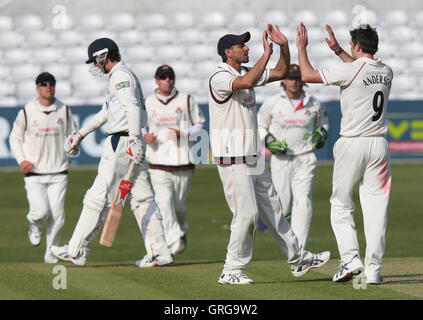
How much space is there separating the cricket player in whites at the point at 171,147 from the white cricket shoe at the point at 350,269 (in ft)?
13.9

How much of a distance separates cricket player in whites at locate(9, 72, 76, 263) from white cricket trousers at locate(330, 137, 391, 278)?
4621 millimetres

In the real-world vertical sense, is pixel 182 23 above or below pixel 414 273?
above

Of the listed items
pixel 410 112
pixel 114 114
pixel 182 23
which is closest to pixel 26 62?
pixel 182 23

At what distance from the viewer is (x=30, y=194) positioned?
12.0 m

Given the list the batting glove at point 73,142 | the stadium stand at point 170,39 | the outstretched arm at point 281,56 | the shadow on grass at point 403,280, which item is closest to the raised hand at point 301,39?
the outstretched arm at point 281,56

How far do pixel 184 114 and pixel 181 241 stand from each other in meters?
1.80

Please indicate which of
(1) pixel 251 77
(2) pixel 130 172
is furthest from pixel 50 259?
(1) pixel 251 77

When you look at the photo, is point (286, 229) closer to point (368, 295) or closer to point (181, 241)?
point (368, 295)

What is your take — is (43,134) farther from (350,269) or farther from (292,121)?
(350,269)

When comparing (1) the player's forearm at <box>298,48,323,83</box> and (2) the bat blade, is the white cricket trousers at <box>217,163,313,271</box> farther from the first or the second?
(2) the bat blade

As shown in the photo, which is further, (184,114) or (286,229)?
(184,114)

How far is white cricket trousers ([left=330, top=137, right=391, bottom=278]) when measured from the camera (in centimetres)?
845

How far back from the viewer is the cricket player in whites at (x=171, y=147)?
12.4m

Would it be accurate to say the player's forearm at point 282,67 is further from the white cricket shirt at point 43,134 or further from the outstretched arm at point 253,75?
the white cricket shirt at point 43,134
